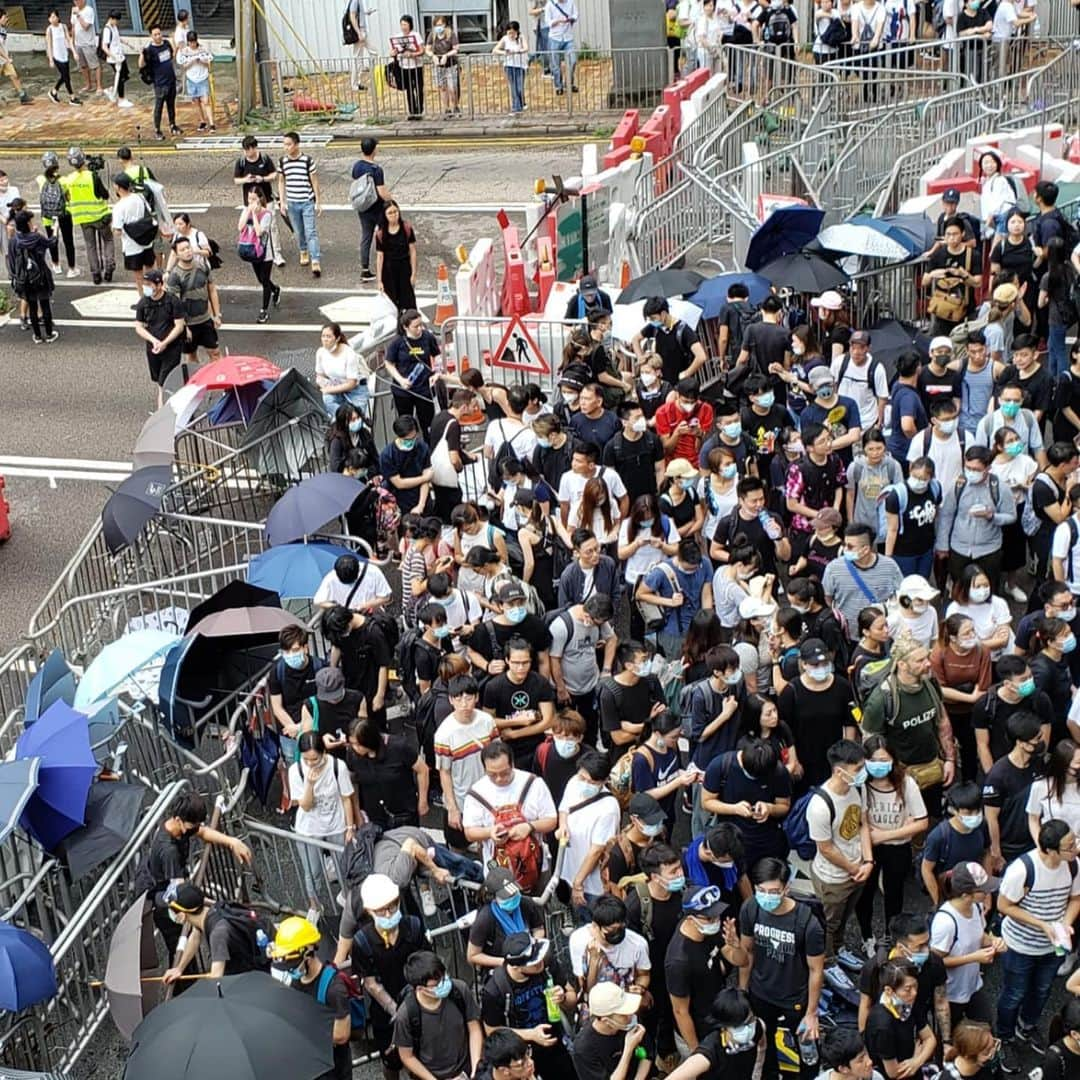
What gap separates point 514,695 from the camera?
32.3 feet

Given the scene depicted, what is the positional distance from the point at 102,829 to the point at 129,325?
11.7 meters

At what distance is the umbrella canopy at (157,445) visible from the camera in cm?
1357

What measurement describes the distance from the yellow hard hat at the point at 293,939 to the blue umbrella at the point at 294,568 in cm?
354

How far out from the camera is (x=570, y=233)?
17531 millimetres

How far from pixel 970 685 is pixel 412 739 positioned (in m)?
3.14

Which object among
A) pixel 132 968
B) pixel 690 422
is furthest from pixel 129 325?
pixel 132 968

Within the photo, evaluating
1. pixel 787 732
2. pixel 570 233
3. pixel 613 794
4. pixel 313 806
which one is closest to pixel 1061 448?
pixel 787 732

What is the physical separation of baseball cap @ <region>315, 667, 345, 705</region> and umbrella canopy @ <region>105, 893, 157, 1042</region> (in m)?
1.59

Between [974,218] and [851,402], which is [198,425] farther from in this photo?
[974,218]

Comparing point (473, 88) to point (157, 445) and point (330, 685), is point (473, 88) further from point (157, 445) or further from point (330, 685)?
point (330, 685)

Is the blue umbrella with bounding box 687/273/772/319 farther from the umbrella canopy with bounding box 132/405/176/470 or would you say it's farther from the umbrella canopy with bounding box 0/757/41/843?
the umbrella canopy with bounding box 0/757/41/843

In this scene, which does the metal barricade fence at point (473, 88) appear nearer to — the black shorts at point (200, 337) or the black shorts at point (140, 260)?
the black shorts at point (140, 260)

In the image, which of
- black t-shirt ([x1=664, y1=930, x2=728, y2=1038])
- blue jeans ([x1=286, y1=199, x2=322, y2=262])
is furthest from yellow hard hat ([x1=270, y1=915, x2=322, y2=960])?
blue jeans ([x1=286, y1=199, x2=322, y2=262])

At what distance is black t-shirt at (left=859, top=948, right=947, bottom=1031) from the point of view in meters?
7.89
